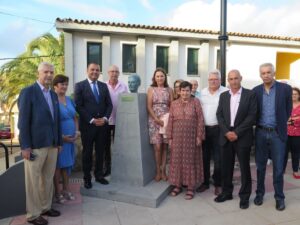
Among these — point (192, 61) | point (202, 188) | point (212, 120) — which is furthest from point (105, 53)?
point (202, 188)

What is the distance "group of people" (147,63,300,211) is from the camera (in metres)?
3.86

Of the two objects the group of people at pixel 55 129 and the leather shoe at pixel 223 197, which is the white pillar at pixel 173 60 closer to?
the group of people at pixel 55 129

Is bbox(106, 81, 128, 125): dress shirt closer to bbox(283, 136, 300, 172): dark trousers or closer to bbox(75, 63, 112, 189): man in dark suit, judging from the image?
bbox(75, 63, 112, 189): man in dark suit

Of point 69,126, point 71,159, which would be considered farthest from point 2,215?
point 69,126

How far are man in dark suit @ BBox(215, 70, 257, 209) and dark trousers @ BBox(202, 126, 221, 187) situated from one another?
31cm

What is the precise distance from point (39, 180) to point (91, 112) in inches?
50.0

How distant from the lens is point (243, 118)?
3895 mm

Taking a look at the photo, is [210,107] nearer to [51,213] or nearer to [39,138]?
[39,138]

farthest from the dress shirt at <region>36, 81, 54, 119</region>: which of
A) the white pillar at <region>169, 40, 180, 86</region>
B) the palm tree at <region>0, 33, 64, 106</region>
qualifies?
the palm tree at <region>0, 33, 64, 106</region>

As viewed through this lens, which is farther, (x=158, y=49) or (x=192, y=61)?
(x=192, y=61)

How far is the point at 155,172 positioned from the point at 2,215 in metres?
2.40

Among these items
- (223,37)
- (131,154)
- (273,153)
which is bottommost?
(131,154)

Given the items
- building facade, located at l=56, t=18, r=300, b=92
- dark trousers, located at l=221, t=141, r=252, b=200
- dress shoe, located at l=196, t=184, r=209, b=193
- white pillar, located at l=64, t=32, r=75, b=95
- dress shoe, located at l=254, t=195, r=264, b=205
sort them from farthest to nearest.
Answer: building facade, located at l=56, t=18, r=300, b=92 < white pillar, located at l=64, t=32, r=75, b=95 < dress shoe, located at l=196, t=184, r=209, b=193 < dress shoe, located at l=254, t=195, r=264, b=205 < dark trousers, located at l=221, t=141, r=252, b=200

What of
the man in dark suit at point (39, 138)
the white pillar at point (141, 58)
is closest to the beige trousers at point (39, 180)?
the man in dark suit at point (39, 138)
